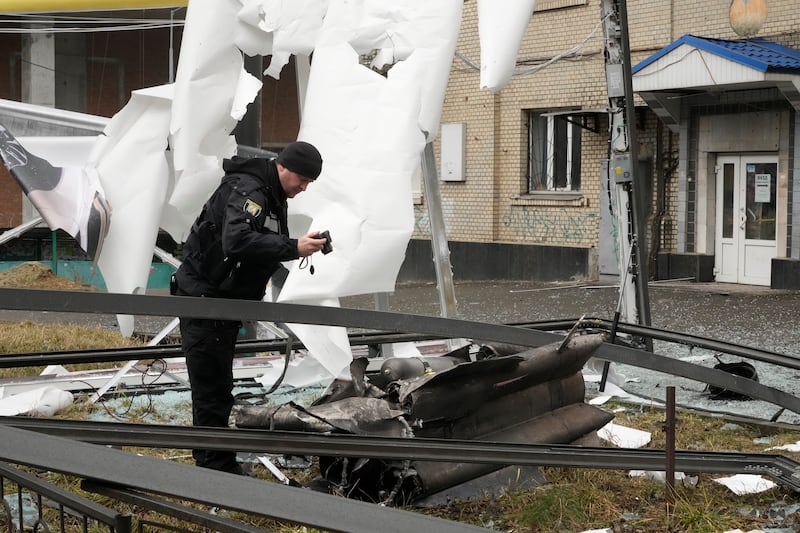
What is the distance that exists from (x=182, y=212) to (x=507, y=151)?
14.7 meters

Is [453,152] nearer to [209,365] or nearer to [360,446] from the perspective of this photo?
[209,365]

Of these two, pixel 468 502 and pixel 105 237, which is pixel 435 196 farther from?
pixel 468 502

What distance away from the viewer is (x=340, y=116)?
528 cm

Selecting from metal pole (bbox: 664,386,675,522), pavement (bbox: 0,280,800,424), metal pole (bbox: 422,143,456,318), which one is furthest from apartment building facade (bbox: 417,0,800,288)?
metal pole (bbox: 664,386,675,522)

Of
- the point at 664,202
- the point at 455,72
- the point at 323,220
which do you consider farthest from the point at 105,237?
the point at 455,72

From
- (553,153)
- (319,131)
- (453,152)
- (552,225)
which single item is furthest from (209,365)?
(453,152)

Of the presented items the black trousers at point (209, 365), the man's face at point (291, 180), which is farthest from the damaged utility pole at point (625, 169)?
the black trousers at point (209, 365)

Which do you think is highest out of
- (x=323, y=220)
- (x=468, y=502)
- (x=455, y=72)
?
(x=455, y=72)

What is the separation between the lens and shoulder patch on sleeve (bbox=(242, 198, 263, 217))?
14.9ft

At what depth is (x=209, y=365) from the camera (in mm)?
4777

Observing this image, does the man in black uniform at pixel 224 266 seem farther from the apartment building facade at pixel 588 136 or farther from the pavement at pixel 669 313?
the apartment building facade at pixel 588 136

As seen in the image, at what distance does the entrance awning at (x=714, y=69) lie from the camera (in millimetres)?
14719

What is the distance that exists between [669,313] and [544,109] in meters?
7.24

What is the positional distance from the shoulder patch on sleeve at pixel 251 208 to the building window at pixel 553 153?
49.2ft
